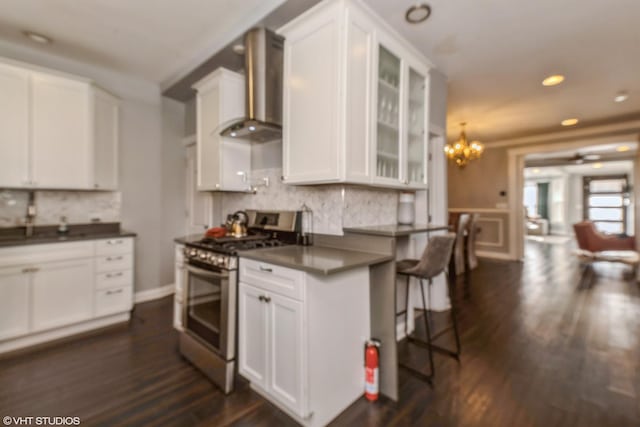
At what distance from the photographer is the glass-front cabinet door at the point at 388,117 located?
2100mm

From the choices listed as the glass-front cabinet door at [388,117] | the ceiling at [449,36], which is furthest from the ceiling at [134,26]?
the glass-front cabinet door at [388,117]

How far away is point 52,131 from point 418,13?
353cm

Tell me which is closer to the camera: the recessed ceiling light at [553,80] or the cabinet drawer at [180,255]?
the cabinet drawer at [180,255]

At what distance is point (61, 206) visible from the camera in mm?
3055

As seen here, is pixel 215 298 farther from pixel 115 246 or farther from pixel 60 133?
pixel 60 133

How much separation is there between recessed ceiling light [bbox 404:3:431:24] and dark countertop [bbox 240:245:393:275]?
6.22 feet

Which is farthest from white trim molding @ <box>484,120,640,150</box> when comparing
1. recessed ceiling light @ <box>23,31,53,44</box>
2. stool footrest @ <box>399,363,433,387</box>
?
recessed ceiling light @ <box>23,31,53,44</box>

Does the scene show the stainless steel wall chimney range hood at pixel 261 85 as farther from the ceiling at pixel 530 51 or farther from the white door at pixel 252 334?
the white door at pixel 252 334

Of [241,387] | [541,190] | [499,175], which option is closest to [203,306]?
[241,387]

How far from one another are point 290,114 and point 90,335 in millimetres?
2809

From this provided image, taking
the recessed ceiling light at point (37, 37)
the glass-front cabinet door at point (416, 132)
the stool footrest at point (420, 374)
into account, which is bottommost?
the stool footrest at point (420, 374)

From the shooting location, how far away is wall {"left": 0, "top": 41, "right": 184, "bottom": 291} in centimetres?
348

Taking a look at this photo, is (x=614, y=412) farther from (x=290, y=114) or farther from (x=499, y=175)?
(x=499, y=175)

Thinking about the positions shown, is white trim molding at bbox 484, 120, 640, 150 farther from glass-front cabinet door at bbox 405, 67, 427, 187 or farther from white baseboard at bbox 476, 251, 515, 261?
glass-front cabinet door at bbox 405, 67, 427, 187
